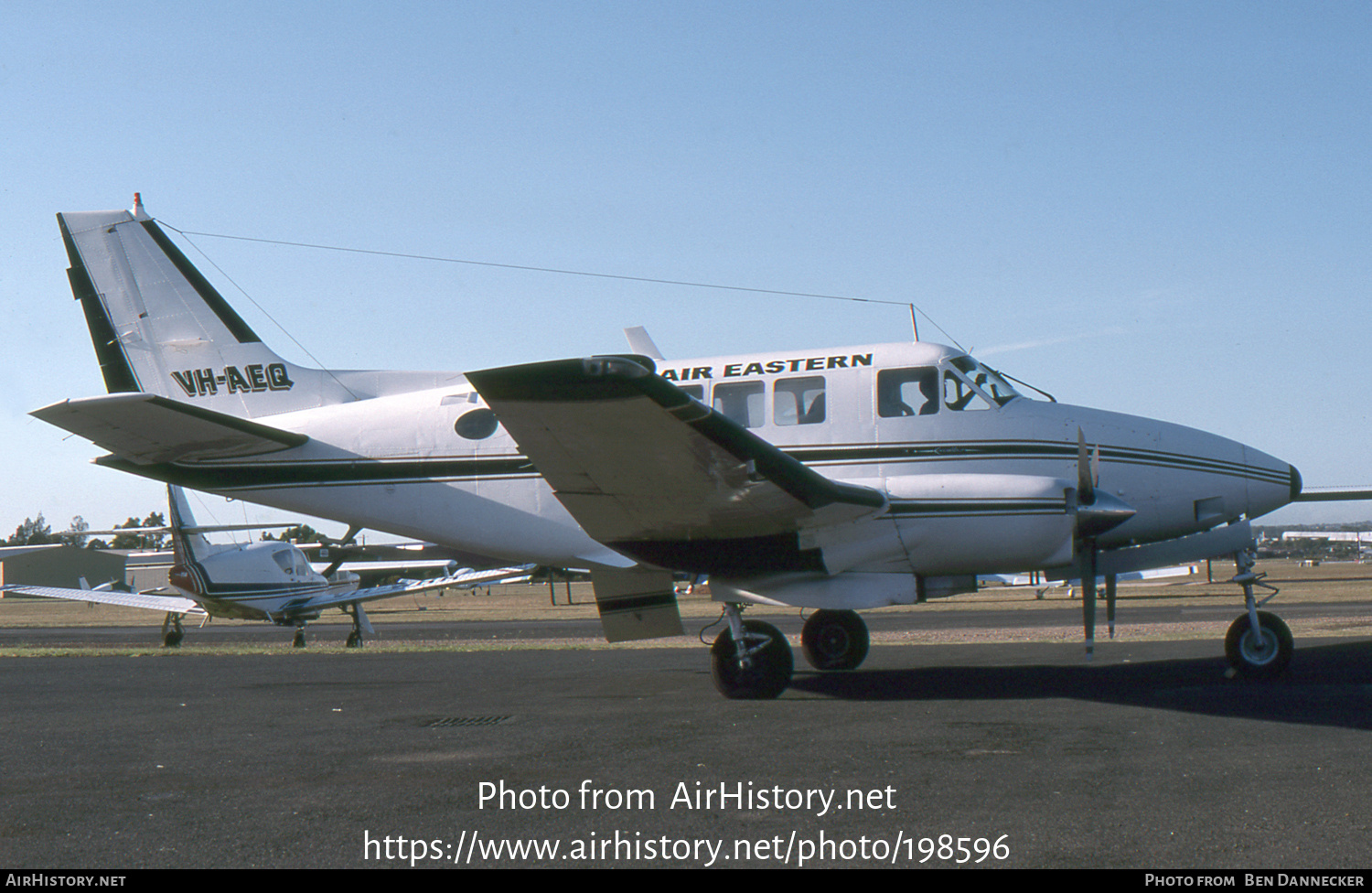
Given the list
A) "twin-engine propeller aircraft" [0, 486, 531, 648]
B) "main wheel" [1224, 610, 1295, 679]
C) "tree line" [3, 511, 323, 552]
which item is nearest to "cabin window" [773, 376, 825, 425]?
"main wheel" [1224, 610, 1295, 679]

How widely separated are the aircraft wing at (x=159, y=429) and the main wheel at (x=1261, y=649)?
11.4 meters

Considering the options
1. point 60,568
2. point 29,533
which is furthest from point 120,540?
point 29,533

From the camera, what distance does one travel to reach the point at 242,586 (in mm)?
26859

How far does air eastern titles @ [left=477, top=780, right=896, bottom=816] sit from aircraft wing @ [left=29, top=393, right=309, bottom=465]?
7.00 metres

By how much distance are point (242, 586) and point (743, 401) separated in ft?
65.3

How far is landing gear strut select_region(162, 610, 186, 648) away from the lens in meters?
26.0

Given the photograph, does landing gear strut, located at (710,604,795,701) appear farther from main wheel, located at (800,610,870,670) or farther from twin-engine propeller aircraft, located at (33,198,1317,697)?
main wheel, located at (800,610,870,670)

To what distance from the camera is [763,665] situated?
35.7 ft

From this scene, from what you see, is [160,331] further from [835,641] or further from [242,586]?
[242,586]

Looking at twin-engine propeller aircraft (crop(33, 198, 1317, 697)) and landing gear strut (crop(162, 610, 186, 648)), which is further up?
twin-engine propeller aircraft (crop(33, 198, 1317, 697))

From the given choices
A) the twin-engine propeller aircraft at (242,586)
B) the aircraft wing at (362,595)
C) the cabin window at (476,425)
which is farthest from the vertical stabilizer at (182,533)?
the cabin window at (476,425)

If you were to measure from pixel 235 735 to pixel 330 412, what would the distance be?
17.1 ft

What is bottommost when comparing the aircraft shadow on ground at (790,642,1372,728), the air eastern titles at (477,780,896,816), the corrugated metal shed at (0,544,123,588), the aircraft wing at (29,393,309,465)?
the corrugated metal shed at (0,544,123,588)

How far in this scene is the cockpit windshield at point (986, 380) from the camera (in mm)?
11562
